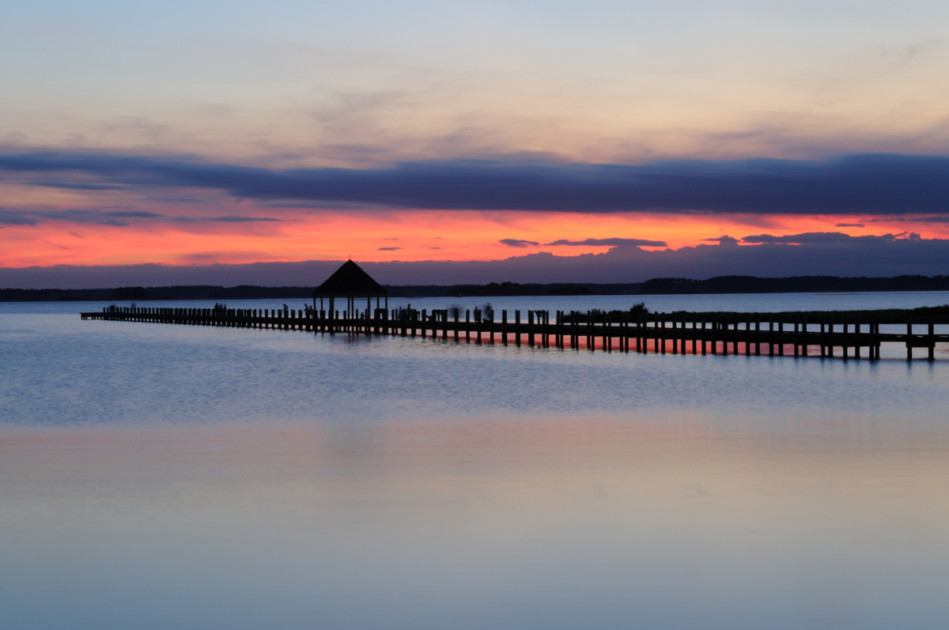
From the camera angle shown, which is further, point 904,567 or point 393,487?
point 393,487

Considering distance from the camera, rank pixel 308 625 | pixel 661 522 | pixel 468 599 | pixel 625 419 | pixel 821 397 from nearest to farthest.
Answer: pixel 308 625, pixel 468 599, pixel 661 522, pixel 625 419, pixel 821 397

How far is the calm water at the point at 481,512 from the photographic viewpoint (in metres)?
7.47

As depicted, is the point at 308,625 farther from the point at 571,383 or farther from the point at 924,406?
the point at 571,383

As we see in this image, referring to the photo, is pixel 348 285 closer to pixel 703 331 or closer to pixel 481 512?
pixel 703 331

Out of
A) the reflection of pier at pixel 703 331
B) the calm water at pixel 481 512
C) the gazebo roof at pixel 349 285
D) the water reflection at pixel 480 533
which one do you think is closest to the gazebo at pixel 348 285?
the gazebo roof at pixel 349 285

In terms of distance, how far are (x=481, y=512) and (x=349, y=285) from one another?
44598 mm

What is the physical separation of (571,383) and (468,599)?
19.0m

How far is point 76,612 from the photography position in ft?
24.3

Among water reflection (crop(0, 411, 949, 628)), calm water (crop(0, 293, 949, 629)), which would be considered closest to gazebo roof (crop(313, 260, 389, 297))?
calm water (crop(0, 293, 949, 629))

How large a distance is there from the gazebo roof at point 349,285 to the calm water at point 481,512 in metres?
31.2

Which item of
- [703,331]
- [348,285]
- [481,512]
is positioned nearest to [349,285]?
[348,285]

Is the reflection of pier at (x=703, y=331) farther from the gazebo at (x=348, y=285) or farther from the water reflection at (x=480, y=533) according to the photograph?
the water reflection at (x=480, y=533)

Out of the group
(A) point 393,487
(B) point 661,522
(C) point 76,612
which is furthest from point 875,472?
(C) point 76,612

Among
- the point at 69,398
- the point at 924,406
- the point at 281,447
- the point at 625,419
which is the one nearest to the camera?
the point at 281,447
